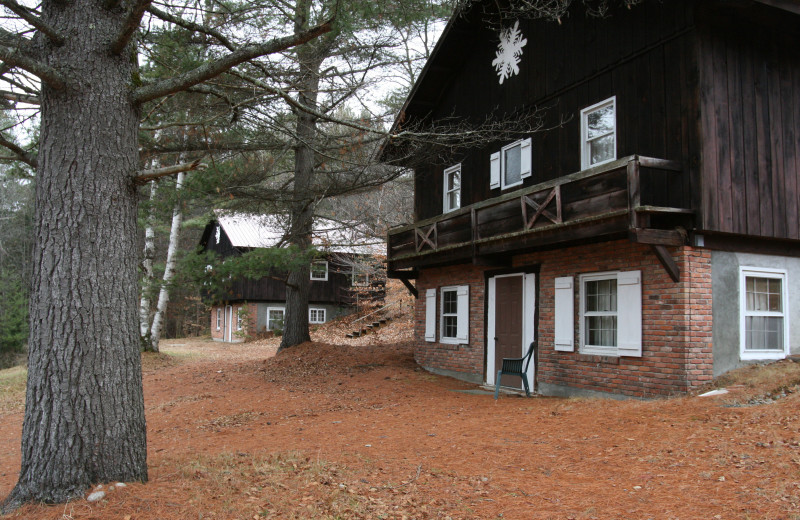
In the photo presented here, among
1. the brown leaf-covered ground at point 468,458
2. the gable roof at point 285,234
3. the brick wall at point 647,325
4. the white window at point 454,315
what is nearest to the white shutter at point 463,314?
the white window at point 454,315

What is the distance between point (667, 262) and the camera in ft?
28.2

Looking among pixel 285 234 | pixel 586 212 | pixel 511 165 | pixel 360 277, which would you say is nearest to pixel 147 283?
pixel 285 234

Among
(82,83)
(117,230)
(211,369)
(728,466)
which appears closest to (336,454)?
(117,230)

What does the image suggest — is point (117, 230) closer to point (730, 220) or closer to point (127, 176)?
point (127, 176)

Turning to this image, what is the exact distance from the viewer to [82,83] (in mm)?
5297

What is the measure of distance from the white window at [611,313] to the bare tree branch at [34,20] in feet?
27.0

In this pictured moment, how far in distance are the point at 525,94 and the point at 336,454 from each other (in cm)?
903

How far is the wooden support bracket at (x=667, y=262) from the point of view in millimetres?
8555

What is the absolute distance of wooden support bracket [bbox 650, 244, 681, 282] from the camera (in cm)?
855

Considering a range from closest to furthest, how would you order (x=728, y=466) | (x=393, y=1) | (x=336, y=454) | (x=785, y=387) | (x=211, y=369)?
(x=728, y=466) < (x=336, y=454) < (x=785, y=387) < (x=393, y=1) < (x=211, y=369)

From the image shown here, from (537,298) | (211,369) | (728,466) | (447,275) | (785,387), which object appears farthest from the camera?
(211,369)

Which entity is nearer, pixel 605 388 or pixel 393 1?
pixel 393 1

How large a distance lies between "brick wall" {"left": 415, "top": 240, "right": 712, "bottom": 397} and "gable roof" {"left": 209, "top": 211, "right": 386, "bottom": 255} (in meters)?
7.75

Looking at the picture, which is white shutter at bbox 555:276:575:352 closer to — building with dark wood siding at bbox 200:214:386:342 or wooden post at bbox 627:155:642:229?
wooden post at bbox 627:155:642:229
